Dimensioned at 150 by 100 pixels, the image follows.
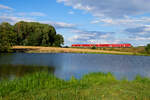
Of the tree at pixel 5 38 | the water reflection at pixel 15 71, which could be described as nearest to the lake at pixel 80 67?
the water reflection at pixel 15 71

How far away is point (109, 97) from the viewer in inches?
290

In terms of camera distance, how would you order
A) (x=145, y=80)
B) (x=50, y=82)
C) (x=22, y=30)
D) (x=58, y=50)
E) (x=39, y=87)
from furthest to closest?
(x=22, y=30)
(x=58, y=50)
(x=145, y=80)
(x=50, y=82)
(x=39, y=87)

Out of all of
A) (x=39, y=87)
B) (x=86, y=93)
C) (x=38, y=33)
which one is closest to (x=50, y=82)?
(x=39, y=87)

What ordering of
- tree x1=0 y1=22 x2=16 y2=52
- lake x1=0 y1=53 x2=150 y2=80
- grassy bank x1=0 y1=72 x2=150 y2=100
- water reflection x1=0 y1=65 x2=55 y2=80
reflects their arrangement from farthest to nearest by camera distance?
tree x1=0 y1=22 x2=16 y2=52
lake x1=0 y1=53 x2=150 y2=80
water reflection x1=0 y1=65 x2=55 y2=80
grassy bank x1=0 y1=72 x2=150 y2=100

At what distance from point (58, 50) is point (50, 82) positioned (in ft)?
217

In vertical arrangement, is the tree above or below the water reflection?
above

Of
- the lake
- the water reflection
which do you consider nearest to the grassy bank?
the lake

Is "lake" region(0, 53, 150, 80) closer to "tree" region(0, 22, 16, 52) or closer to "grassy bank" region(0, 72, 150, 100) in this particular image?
"grassy bank" region(0, 72, 150, 100)

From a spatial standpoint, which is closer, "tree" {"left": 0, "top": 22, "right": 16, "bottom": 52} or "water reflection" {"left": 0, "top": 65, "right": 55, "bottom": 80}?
"water reflection" {"left": 0, "top": 65, "right": 55, "bottom": 80}

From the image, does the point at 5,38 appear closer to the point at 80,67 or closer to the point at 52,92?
the point at 80,67

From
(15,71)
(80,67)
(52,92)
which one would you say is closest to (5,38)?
(15,71)

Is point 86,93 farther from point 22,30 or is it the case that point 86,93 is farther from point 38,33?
point 22,30

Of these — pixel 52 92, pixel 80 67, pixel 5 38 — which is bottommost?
pixel 80 67

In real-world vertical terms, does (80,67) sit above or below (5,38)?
below
